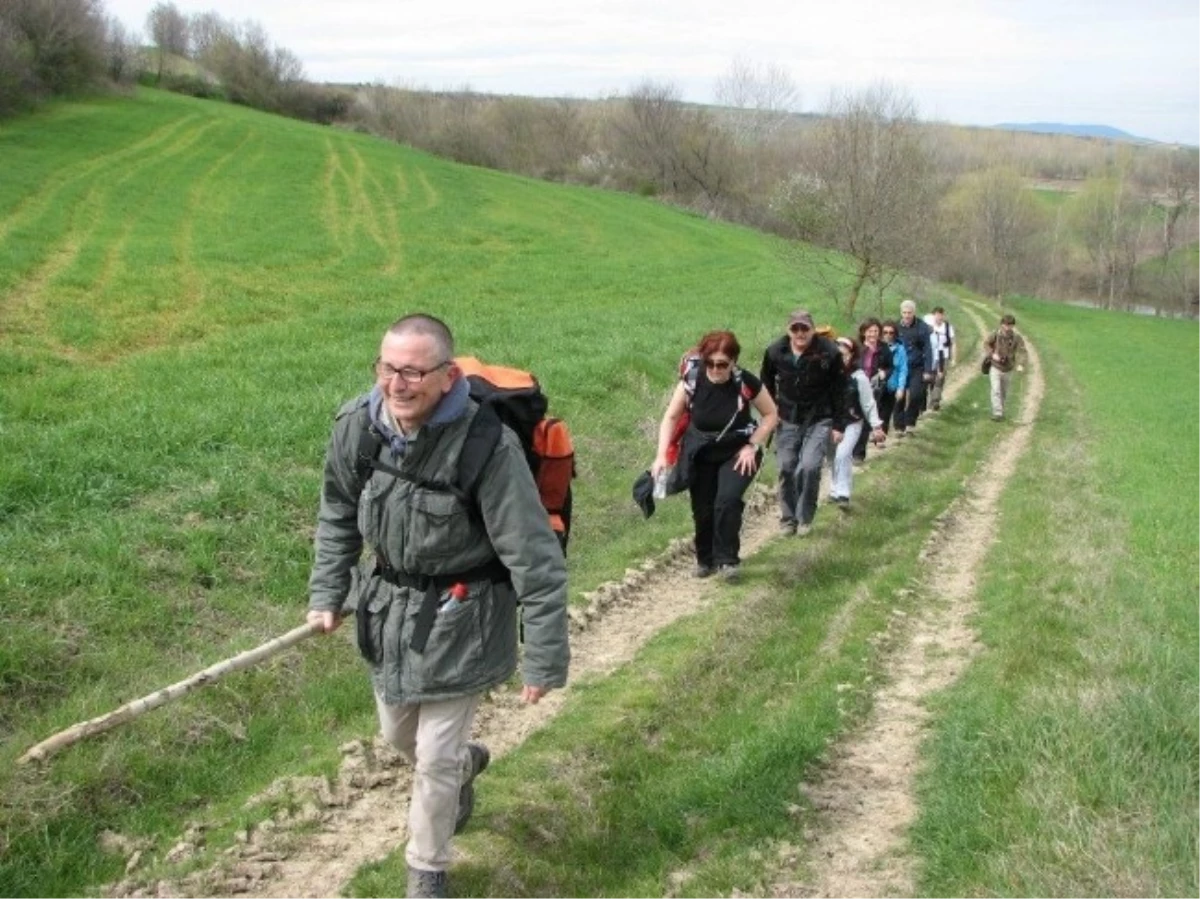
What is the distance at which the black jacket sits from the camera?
32.0 ft

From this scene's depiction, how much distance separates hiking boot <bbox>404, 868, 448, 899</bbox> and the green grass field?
9.5 inches

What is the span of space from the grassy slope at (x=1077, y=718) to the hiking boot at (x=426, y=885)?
1.92m

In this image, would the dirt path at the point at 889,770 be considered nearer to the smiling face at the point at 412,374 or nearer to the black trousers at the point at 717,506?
the black trousers at the point at 717,506

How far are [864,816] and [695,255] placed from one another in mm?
43953

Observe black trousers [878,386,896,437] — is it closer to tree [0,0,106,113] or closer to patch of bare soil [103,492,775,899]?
patch of bare soil [103,492,775,899]

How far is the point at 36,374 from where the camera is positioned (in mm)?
13617

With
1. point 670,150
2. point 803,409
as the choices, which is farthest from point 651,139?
point 803,409

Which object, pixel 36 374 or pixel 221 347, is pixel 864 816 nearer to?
pixel 36 374

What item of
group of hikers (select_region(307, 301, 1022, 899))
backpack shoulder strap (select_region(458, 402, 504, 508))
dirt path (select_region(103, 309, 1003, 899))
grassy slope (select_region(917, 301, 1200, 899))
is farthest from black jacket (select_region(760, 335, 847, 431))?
backpack shoulder strap (select_region(458, 402, 504, 508))

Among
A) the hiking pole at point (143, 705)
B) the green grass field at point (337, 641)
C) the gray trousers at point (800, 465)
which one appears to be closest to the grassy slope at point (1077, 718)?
the green grass field at point (337, 641)

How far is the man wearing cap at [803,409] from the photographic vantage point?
32.0ft

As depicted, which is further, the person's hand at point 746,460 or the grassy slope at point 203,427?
the person's hand at point 746,460

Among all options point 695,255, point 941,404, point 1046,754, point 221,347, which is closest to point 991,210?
point 695,255

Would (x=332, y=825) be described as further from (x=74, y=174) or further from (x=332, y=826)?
(x=74, y=174)
